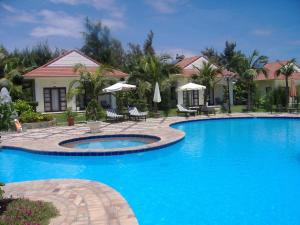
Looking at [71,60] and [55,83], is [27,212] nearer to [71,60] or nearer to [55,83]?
[55,83]

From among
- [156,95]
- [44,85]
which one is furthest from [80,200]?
[44,85]

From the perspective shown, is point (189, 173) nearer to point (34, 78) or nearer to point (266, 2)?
point (266, 2)

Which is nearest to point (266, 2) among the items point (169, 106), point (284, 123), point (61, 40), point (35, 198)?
point (284, 123)

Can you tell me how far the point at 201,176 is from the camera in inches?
349

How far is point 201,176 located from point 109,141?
6.74 meters

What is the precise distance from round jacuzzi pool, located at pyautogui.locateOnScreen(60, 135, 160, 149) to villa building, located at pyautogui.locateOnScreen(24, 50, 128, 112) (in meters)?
11.6

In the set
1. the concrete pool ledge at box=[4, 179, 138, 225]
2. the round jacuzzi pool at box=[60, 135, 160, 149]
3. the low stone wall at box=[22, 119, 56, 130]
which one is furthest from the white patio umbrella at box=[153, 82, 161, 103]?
the concrete pool ledge at box=[4, 179, 138, 225]

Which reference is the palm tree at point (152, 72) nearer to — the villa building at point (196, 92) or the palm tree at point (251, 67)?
the villa building at point (196, 92)

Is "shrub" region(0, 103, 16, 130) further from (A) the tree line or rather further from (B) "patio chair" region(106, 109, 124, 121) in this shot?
(A) the tree line

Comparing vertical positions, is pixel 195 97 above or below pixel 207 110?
above

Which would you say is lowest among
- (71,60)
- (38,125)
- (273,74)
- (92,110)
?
(38,125)

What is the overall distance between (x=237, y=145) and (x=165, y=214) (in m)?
7.83

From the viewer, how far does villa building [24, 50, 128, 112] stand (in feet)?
86.2

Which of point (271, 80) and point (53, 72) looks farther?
point (271, 80)
